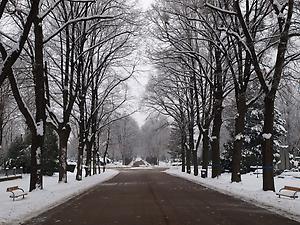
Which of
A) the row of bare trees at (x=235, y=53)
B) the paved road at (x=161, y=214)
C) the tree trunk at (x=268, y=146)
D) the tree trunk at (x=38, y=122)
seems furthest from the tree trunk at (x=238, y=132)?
the tree trunk at (x=38, y=122)

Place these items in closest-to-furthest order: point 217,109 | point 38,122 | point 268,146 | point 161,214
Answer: point 161,214 → point 268,146 → point 38,122 → point 217,109

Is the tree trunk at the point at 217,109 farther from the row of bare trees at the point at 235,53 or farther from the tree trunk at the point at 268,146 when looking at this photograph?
the tree trunk at the point at 268,146

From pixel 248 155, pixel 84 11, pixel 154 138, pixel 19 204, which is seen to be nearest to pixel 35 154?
pixel 19 204

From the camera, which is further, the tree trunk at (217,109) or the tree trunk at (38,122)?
the tree trunk at (217,109)

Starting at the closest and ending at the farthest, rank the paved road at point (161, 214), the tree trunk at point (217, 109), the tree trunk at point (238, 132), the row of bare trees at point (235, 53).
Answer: the paved road at point (161, 214) < the row of bare trees at point (235, 53) < the tree trunk at point (238, 132) < the tree trunk at point (217, 109)

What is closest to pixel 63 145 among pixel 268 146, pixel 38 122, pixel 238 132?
pixel 38 122

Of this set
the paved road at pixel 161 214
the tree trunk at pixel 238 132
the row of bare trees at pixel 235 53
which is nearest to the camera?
the paved road at pixel 161 214

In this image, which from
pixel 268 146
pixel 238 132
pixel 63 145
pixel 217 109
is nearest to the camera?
pixel 268 146

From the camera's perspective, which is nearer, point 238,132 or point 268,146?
point 268,146

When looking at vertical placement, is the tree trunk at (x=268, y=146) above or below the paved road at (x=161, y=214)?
above

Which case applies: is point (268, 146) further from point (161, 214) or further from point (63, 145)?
point (63, 145)

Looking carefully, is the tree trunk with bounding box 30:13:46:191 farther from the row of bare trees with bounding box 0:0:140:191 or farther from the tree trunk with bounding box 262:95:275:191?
the tree trunk with bounding box 262:95:275:191

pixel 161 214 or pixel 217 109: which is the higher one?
pixel 217 109

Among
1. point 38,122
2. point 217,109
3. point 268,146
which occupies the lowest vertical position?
point 268,146
